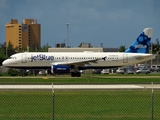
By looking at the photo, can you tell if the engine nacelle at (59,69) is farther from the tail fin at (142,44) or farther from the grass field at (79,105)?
the grass field at (79,105)

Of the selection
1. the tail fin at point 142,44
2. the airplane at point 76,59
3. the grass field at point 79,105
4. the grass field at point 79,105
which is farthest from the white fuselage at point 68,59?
the grass field at point 79,105

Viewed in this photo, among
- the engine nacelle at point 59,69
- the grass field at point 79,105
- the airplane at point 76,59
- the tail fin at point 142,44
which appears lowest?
the grass field at point 79,105

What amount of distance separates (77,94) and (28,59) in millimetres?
34008

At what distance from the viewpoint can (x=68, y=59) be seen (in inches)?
2317

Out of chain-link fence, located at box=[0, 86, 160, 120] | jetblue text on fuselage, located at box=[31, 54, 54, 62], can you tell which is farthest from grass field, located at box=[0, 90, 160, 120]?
jetblue text on fuselage, located at box=[31, 54, 54, 62]

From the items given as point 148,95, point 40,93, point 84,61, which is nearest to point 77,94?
point 40,93

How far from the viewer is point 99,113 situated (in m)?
17.2

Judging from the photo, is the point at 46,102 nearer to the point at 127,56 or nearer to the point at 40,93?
the point at 40,93

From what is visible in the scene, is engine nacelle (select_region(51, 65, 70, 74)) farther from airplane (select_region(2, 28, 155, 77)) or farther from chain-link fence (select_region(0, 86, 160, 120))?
chain-link fence (select_region(0, 86, 160, 120))

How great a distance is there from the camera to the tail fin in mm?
61719

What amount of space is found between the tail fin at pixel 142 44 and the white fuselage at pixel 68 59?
1.66 m

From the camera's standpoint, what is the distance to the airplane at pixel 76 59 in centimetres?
5652

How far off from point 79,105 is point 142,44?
43619mm

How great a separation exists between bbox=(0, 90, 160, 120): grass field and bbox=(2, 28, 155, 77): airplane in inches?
1263
